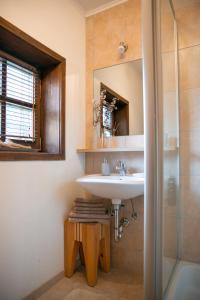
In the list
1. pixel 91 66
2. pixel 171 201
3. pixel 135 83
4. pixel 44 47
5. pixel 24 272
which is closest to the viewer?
pixel 171 201

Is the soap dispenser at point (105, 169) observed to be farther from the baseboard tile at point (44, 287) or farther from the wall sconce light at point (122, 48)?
the wall sconce light at point (122, 48)

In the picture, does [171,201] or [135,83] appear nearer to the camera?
[171,201]

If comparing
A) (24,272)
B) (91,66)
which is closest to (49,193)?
Result: (24,272)

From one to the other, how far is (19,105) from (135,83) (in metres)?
0.95

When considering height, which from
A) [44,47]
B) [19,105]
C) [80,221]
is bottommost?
[80,221]

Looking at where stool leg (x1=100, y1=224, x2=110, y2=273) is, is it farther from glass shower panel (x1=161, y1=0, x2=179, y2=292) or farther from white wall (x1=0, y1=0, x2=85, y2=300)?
glass shower panel (x1=161, y1=0, x2=179, y2=292)

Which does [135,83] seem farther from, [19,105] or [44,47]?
[19,105]

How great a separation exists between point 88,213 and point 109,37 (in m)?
1.59

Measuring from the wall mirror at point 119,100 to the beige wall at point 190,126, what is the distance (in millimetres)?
374

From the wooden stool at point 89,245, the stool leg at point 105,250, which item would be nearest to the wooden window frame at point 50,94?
the wooden stool at point 89,245

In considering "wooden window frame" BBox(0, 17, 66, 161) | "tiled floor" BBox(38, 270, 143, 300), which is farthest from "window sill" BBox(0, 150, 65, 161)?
"tiled floor" BBox(38, 270, 143, 300)

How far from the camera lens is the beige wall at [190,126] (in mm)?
1383

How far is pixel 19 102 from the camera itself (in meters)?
1.58

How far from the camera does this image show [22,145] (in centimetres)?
157
